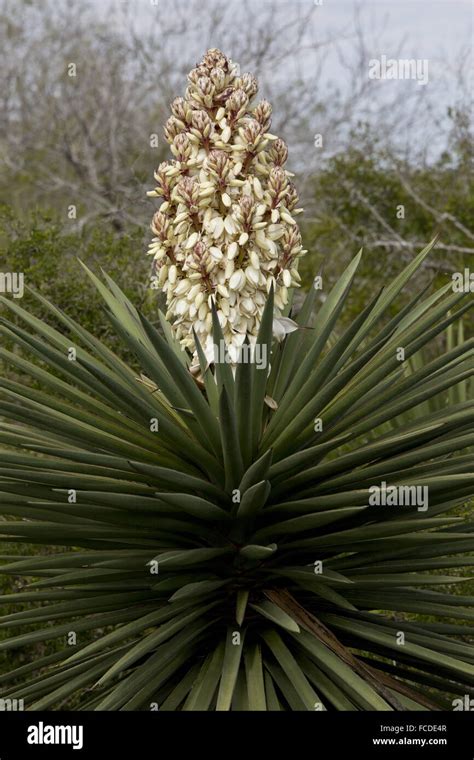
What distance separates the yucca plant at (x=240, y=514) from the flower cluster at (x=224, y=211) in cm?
1

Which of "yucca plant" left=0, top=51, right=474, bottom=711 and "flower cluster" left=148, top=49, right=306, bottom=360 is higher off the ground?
"flower cluster" left=148, top=49, right=306, bottom=360

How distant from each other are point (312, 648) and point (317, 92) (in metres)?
11.3

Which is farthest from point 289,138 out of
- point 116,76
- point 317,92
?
point 116,76

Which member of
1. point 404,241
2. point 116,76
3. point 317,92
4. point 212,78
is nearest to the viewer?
point 212,78

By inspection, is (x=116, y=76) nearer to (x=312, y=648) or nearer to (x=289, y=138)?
(x=289, y=138)

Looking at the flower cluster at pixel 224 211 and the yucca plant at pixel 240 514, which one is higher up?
the flower cluster at pixel 224 211

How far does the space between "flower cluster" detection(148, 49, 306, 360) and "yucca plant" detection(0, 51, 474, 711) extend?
0.01 metres

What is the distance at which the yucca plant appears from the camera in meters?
2.90

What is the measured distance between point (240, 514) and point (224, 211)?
92 cm

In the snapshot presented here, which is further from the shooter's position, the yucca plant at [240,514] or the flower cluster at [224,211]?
the flower cluster at [224,211]

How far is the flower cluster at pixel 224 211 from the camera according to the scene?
307cm

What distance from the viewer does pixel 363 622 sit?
3.23 m

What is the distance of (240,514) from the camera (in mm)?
2930

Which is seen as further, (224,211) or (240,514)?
(224,211)
